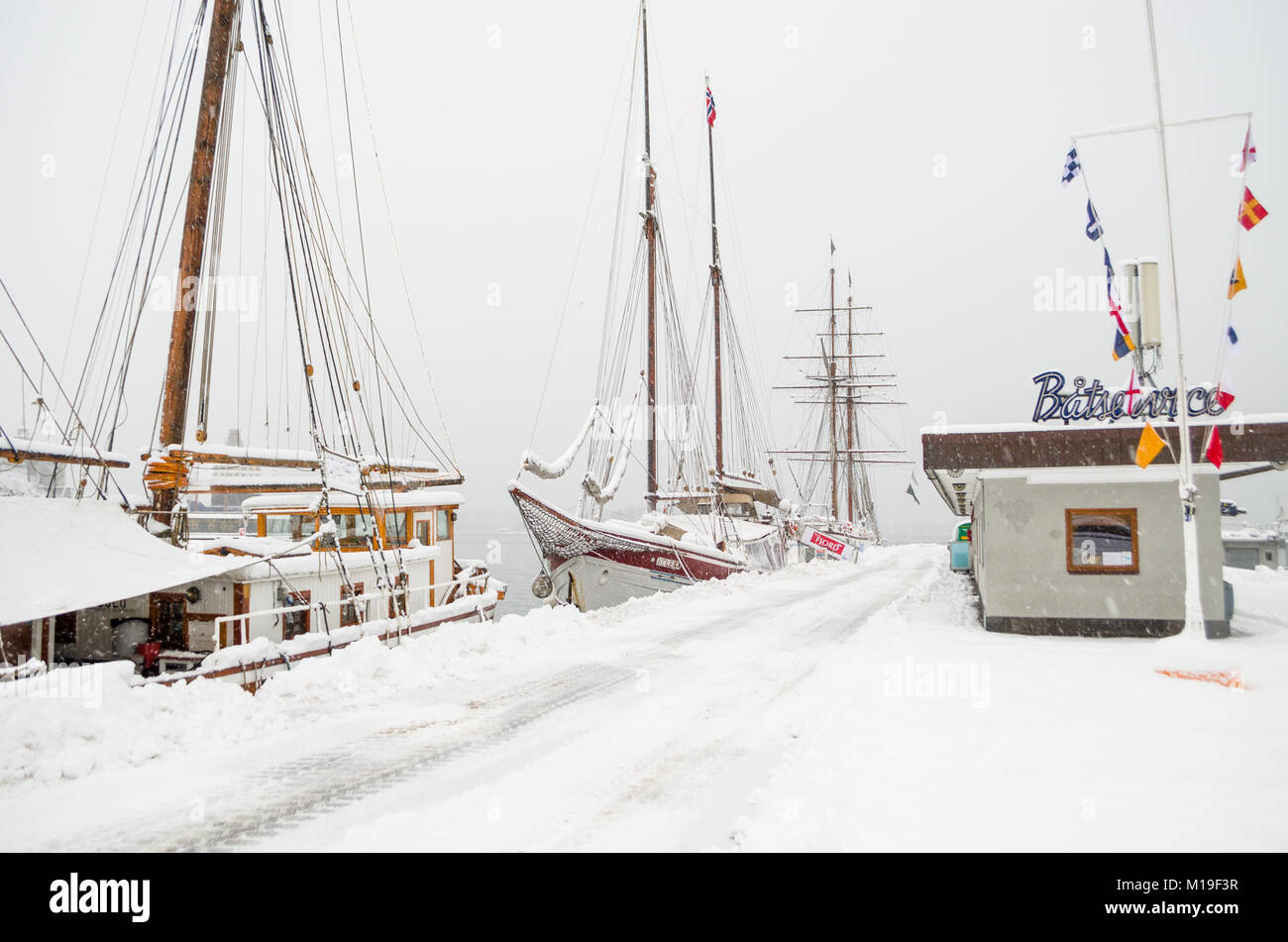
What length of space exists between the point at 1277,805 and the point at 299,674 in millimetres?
8557

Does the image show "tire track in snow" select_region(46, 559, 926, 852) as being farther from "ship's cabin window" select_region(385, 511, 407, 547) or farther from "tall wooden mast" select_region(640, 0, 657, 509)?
"tall wooden mast" select_region(640, 0, 657, 509)

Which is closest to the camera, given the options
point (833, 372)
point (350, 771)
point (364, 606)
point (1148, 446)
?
point (350, 771)

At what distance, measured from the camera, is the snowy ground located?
14.8 ft

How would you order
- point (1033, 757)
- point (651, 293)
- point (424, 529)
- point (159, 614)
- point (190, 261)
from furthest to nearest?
point (651, 293), point (424, 529), point (190, 261), point (159, 614), point (1033, 757)

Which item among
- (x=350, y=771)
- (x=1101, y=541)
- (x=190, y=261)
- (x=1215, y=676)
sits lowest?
(x=1215, y=676)

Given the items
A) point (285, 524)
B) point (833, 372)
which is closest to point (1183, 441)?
point (285, 524)

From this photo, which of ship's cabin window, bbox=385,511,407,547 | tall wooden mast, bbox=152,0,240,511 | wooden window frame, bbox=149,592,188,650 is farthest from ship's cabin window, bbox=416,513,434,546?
wooden window frame, bbox=149,592,188,650

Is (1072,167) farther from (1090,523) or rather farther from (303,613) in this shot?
(303,613)

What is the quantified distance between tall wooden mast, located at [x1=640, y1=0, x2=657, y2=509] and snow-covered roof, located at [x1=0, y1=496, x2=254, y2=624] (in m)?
15.7

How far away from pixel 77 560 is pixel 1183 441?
1423cm

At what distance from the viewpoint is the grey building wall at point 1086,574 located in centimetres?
1230

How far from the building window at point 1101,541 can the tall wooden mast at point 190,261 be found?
1522 cm

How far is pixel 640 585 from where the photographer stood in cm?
2016

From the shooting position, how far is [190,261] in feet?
35.3
